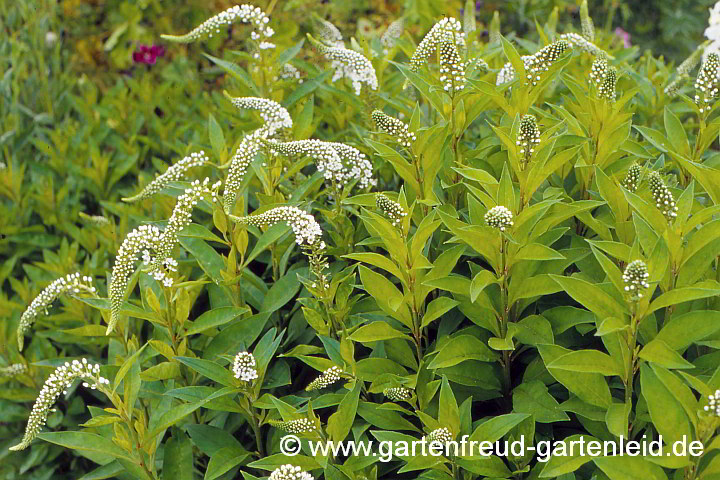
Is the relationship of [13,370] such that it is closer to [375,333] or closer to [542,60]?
[375,333]

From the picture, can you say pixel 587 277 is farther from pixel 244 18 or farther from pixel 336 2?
pixel 336 2

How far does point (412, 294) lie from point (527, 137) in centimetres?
43

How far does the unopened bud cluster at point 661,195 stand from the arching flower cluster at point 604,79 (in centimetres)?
45

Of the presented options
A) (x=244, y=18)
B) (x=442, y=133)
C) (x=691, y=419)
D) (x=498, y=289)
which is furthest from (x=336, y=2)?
(x=691, y=419)

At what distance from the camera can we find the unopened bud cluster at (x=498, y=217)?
146 centimetres

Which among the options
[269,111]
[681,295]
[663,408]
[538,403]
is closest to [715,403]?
[663,408]

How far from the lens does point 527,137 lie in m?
1.64

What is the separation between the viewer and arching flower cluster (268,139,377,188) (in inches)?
75.3

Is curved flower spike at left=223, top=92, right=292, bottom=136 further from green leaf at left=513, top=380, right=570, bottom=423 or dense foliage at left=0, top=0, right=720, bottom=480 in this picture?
green leaf at left=513, top=380, right=570, bottom=423

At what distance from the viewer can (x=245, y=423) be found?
2.04 m

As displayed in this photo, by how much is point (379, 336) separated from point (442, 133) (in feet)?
1.80

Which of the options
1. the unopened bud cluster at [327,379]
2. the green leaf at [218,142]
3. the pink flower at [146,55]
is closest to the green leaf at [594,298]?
the unopened bud cluster at [327,379]

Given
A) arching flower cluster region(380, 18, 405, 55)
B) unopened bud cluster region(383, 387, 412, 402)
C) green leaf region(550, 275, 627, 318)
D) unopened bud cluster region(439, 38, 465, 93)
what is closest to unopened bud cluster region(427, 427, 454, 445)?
unopened bud cluster region(383, 387, 412, 402)

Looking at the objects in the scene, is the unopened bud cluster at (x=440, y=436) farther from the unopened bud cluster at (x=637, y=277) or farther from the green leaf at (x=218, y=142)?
the green leaf at (x=218, y=142)
